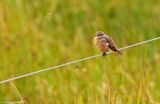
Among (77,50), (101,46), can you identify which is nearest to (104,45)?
(101,46)

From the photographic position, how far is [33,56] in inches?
265

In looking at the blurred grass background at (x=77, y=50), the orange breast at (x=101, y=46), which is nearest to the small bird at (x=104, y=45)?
the orange breast at (x=101, y=46)

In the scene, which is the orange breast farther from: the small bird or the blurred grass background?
the blurred grass background

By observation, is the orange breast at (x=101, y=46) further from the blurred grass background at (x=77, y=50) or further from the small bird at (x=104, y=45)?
the blurred grass background at (x=77, y=50)

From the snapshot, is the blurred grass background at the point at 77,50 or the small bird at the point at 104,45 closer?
the small bird at the point at 104,45

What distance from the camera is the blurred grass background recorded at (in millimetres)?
5727

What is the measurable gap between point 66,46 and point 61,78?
1.22m

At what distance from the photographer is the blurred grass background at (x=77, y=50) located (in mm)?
→ 5727

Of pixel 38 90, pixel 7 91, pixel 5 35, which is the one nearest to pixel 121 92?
pixel 38 90

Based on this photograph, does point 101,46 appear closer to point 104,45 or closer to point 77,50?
point 104,45

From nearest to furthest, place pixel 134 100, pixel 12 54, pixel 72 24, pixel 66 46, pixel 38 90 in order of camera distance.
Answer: pixel 134 100
pixel 38 90
pixel 12 54
pixel 66 46
pixel 72 24

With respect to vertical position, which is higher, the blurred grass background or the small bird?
the small bird

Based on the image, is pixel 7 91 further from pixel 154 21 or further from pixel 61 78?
pixel 154 21

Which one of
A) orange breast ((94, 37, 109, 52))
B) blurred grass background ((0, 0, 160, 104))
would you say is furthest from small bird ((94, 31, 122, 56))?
blurred grass background ((0, 0, 160, 104))
